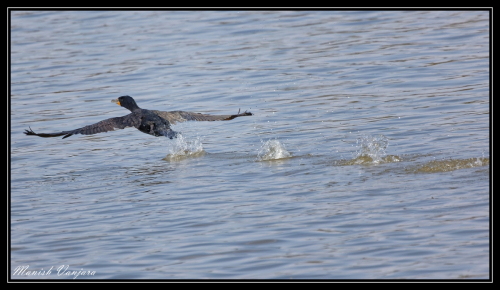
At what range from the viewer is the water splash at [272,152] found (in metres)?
9.59

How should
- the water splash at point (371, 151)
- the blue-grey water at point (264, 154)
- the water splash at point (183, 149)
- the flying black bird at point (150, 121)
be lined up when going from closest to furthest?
1. the blue-grey water at point (264, 154)
2. the water splash at point (371, 151)
3. the flying black bird at point (150, 121)
4. the water splash at point (183, 149)

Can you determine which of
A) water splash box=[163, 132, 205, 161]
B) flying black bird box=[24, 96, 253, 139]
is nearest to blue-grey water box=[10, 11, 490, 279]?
water splash box=[163, 132, 205, 161]

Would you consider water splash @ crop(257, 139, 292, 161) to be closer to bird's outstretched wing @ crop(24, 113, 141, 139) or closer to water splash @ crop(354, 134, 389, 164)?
water splash @ crop(354, 134, 389, 164)

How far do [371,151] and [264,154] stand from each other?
147cm

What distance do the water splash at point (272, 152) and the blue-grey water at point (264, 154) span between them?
0.03 metres

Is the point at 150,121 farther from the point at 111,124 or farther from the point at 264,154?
the point at 264,154

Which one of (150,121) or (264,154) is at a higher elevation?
(150,121)

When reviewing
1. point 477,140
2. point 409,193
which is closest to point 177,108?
point 477,140

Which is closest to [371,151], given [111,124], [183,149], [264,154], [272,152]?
[272,152]

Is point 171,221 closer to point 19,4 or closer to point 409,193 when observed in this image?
point 409,193

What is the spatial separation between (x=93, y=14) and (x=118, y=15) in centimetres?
90

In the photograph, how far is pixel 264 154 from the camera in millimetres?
9719

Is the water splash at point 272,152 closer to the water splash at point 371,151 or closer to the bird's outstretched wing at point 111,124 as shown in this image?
the water splash at point 371,151

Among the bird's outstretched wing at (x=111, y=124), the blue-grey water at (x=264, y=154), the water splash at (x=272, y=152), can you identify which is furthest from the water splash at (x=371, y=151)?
the bird's outstretched wing at (x=111, y=124)
